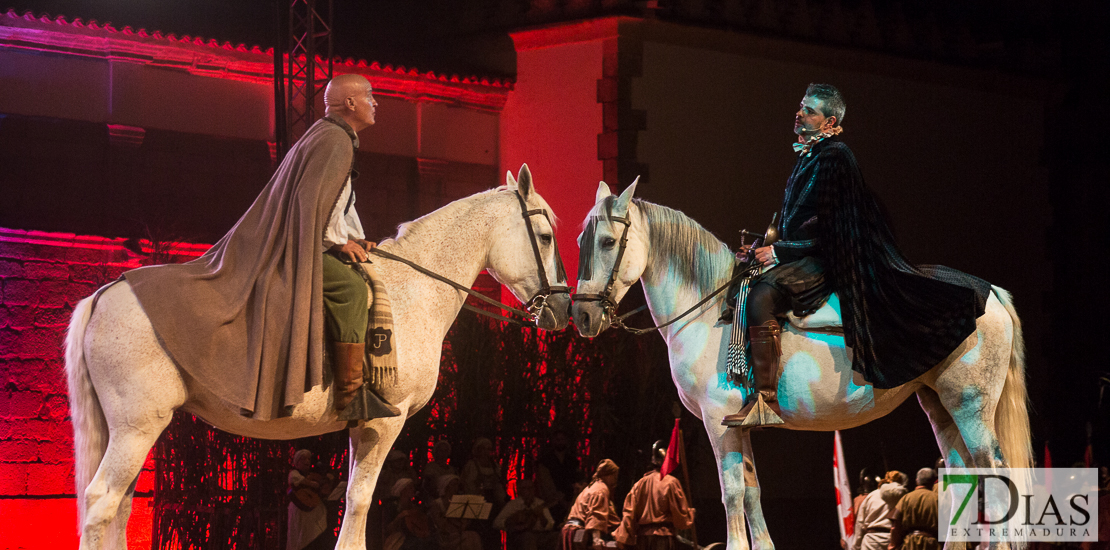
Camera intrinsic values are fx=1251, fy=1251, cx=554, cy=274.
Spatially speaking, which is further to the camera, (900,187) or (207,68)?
(900,187)

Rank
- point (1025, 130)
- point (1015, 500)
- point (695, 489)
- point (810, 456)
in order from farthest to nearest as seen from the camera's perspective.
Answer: point (1025, 130), point (810, 456), point (695, 489), point (1015, 500)

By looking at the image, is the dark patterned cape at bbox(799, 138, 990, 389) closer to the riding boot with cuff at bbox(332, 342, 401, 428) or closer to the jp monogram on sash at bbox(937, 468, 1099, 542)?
the jp monogram on sash at bbox(937, 468, 1099, 542)

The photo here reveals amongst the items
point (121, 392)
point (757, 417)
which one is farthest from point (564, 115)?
point (121, 392)

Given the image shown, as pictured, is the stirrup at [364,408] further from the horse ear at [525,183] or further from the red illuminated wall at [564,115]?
the red illuminated wall at [564,115]

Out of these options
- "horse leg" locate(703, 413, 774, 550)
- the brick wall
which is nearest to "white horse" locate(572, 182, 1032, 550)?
"horse leg" locate(703, 413, 774, 550)

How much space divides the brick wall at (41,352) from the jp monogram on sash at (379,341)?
7.62 metres

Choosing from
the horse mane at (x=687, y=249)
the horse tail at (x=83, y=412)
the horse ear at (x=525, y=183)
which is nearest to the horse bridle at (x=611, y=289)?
the horse mane at (x=687, y=249)

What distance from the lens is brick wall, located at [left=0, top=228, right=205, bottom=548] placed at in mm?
12719

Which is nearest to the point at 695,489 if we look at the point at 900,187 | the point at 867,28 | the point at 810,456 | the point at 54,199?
the point at 810,456

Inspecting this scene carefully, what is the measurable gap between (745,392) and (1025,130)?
12.9 metres

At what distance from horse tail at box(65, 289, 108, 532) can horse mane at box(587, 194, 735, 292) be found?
9.29ft

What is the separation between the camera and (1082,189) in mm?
17719

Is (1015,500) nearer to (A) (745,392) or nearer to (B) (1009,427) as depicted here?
(B) (1009,427)

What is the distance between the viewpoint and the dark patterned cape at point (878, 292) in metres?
6.11
